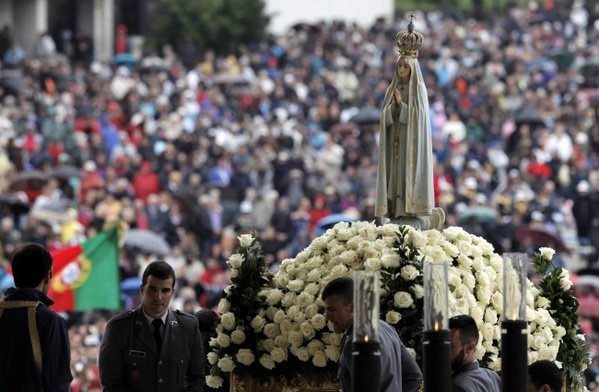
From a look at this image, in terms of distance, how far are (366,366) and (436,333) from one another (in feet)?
1.09

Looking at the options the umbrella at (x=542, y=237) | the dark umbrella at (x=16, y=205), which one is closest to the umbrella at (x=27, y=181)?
the dark umbrella at (x=16, y=205)

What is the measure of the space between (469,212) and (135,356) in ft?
66.8

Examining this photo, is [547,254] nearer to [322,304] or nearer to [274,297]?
[322,304]

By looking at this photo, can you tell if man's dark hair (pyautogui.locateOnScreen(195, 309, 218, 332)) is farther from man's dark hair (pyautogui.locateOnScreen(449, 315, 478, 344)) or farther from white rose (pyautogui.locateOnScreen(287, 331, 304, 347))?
man's dark hair (pyautogui.locateOnScreen(449, 315, 478, 344))

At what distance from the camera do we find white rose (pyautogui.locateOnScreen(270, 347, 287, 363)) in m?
11.7

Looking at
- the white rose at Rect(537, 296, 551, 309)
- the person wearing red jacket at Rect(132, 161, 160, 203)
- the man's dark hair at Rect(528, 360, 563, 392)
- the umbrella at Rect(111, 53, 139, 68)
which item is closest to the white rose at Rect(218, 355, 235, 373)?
the white rose at Rect(537, 296, 551, 309)

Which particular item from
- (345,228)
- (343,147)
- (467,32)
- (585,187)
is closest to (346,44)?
(467,32)

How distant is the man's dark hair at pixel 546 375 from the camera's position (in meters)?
10.0

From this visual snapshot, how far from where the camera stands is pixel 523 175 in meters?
35.8

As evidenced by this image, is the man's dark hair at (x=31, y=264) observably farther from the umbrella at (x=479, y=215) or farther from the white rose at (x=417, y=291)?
the umbrella at (x=479, y=215)

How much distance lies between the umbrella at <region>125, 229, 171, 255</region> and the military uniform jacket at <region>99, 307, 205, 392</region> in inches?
659

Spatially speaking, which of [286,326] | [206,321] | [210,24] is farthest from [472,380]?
[210,24]

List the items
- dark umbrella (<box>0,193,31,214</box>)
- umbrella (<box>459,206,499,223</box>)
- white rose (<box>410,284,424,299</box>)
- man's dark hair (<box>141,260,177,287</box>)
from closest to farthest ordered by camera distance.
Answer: man's dark hair (<box>141,260,177,287</box>) → white rose (<box>410,284,424,299</box>) → dark umbrella (<box>0,193,31,214</box>) → umbrella (<box>459,206,499,223</box>)

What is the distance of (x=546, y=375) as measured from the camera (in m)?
10.0
